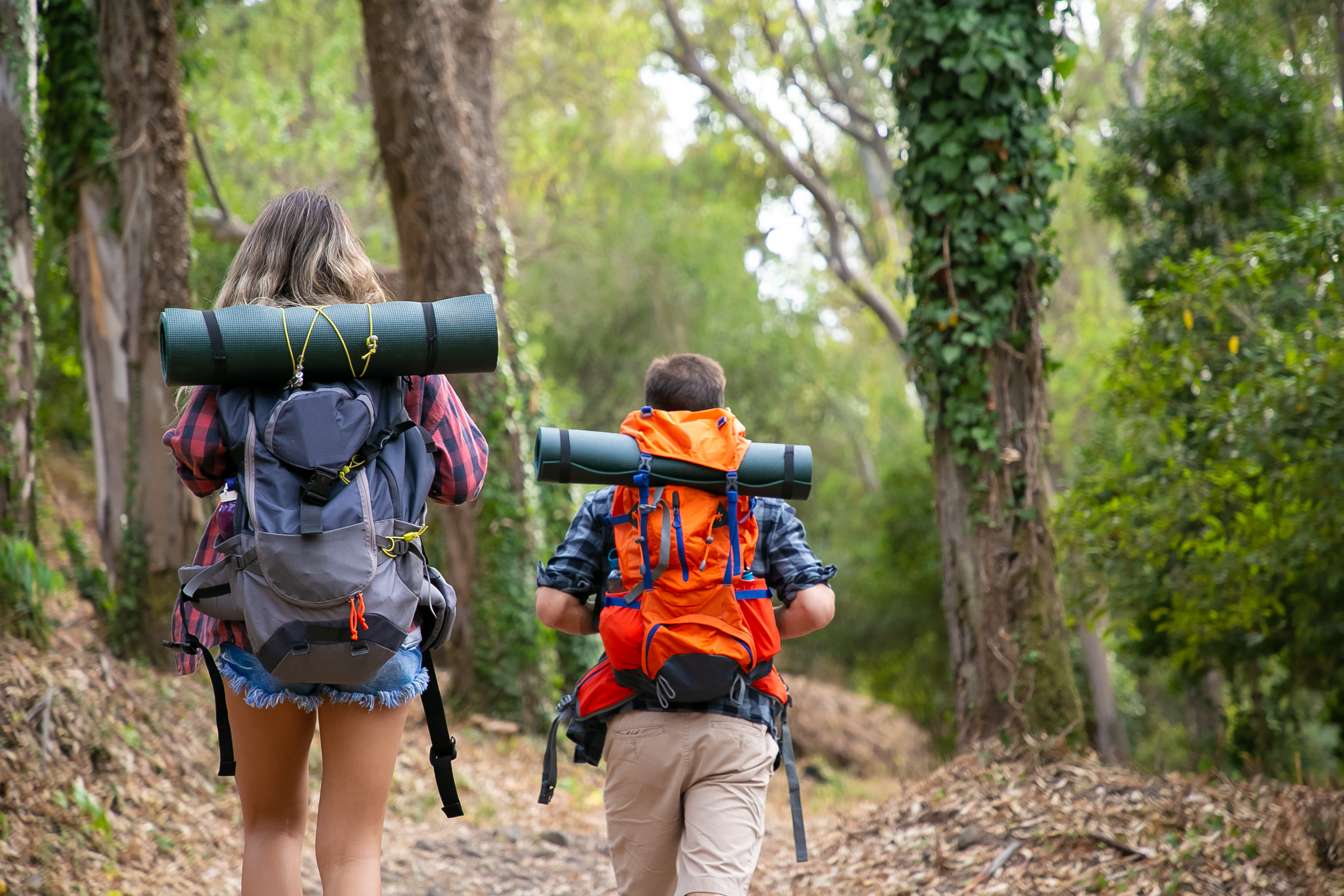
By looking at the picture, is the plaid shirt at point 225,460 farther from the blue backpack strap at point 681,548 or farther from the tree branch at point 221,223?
the tree branch at point 221,223

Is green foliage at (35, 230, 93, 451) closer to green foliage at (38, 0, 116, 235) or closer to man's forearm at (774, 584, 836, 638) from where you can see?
green foliage at (38, 0, 116, 235)

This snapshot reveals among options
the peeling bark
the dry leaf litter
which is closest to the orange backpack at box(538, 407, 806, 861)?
the dry leaf litter

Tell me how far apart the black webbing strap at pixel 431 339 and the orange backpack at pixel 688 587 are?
0.57m

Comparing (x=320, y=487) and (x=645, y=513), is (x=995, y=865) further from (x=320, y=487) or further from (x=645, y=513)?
(x=320, y=487)

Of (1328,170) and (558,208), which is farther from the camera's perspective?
(558,208)

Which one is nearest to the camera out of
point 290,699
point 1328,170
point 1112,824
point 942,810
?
point 290,699

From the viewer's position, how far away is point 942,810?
4777 millimetres

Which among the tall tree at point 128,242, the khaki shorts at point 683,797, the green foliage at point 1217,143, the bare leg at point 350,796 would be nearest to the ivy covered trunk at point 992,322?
the khaki shorts at point 683,797

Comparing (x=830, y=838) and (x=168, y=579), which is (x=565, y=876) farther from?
(x=168, y=579)

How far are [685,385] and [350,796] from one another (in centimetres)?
128

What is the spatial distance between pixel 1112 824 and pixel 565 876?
8.61ft

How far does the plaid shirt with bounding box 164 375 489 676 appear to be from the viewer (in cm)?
218

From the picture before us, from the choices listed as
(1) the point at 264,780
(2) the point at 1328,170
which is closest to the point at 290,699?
(1) the point at 264,780

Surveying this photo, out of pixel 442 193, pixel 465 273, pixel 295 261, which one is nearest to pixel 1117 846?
pixel 295 261
